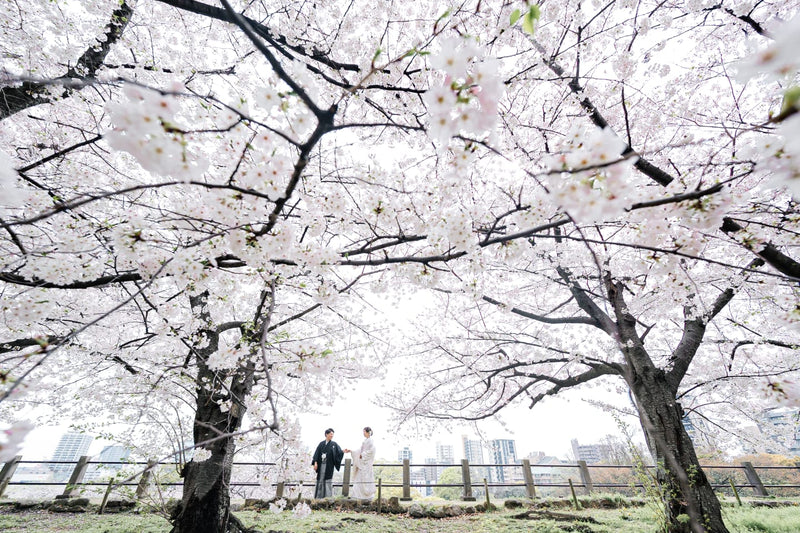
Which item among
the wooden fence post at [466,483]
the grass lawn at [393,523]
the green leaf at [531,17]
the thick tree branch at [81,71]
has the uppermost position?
the thick tree branch at [81,71]

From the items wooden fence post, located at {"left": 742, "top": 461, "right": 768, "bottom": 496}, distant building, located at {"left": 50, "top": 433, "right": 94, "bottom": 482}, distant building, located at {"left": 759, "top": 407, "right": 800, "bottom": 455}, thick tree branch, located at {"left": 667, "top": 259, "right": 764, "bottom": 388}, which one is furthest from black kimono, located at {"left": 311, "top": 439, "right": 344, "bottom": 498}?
wooden fence post, located at {"left": 742, "top": 461, "right": 768, "bottom": 496}

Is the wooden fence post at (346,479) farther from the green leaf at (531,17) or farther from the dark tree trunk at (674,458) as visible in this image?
the green leaf at (531,17)

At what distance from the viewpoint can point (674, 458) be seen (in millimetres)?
3834

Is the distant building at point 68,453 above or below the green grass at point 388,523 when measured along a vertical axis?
above

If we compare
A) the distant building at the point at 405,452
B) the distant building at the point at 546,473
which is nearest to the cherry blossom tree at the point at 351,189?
the distant building at the point at 546,473

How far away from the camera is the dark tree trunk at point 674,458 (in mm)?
3873

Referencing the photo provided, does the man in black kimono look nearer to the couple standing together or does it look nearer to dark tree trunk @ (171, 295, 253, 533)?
the couple standing together

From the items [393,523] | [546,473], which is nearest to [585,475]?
[546,473]

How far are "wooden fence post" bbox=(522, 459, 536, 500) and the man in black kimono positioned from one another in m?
4.72

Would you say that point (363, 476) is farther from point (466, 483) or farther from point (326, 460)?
point (466, 483)

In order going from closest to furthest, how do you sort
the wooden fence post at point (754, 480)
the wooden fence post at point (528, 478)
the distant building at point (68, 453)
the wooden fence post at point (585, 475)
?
1. the distant building at point (68, 453)
2. the wooden fence post at point (528, 478)
3. the wooden fence post at point (585, 475)
4. the wooden fence post at point (754, 480)

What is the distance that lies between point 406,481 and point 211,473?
511 centimetres

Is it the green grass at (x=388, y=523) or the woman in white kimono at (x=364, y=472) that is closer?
the green grass at (x=388, y=523)

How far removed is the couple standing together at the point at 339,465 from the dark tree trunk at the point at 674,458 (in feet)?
16.1
